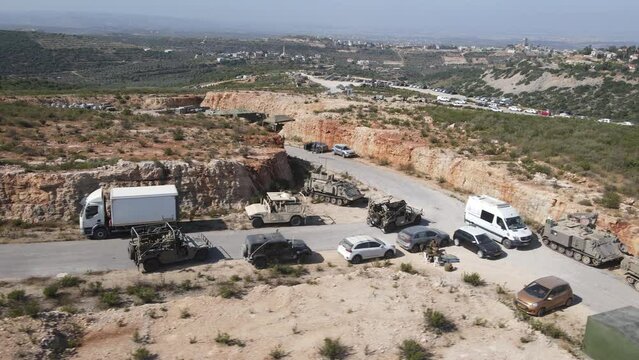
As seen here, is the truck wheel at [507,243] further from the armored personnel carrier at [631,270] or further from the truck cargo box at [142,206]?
the truck cargo box at [142,206]

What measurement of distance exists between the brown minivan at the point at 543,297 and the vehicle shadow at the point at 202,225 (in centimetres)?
1662

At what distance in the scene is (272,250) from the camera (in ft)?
80.7

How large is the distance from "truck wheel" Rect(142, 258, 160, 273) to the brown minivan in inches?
661

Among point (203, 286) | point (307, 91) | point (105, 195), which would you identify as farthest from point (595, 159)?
point (307, 91)

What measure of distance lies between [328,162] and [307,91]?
105 feet

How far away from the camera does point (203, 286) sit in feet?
72.4

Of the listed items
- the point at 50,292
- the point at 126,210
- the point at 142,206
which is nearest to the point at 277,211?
the point at 142,206

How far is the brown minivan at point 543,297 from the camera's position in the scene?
71.2 feet

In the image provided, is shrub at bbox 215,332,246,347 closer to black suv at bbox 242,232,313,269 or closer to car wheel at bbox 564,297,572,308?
black suv at bbox 242,232,313,269

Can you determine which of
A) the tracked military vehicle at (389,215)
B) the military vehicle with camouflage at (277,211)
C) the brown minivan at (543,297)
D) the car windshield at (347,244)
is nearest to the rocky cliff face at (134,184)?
the military vehicle with camouflage at (277,211)

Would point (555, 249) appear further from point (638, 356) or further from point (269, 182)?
point (269, 182)

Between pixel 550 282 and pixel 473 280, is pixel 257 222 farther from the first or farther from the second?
pixel 550 282

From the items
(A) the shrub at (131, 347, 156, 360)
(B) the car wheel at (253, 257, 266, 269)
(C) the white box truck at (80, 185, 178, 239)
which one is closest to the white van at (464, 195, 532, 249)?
(B) the car wheel at (253, 257, 266, 269)

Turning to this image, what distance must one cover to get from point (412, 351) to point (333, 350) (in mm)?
2902
